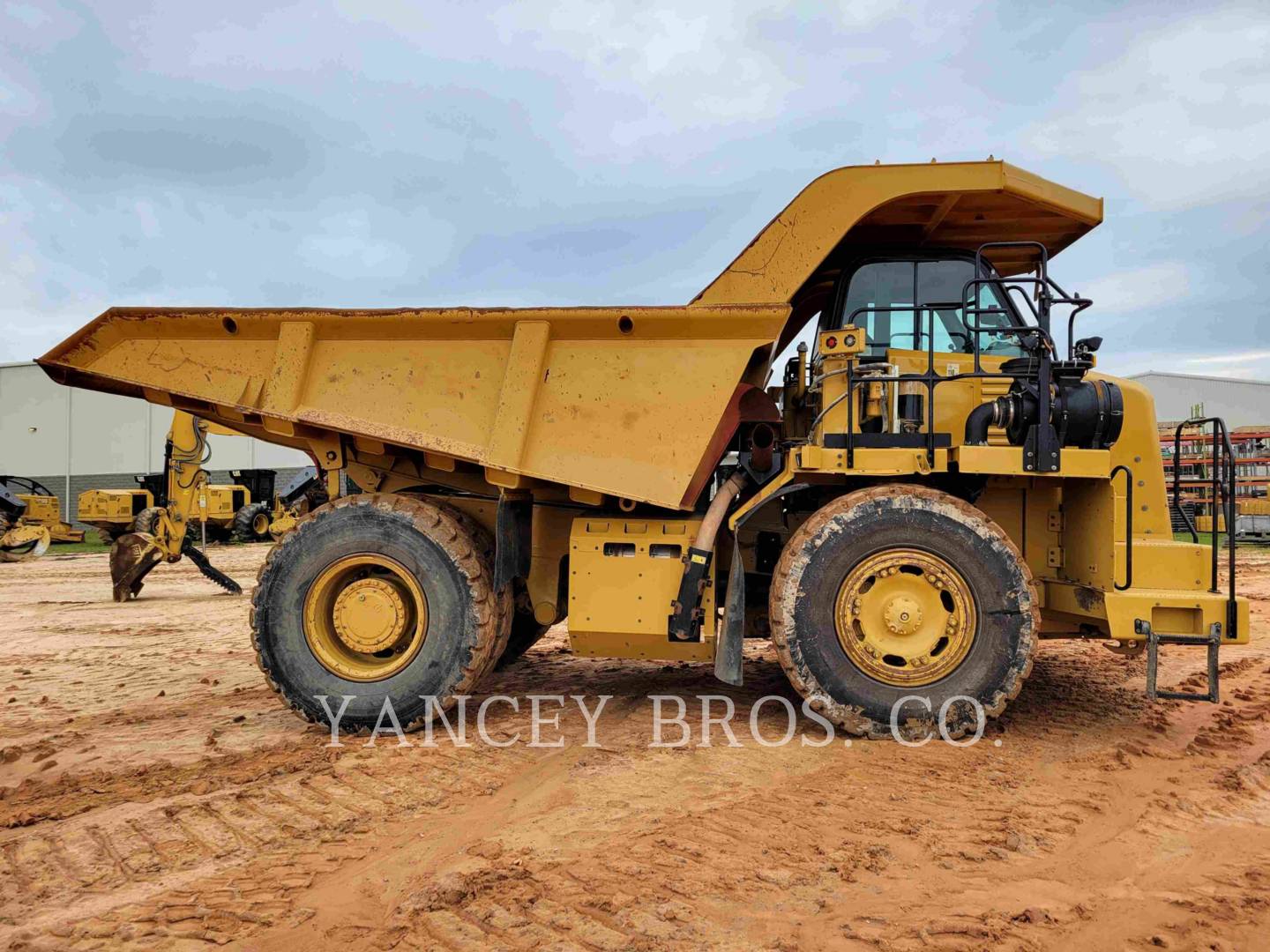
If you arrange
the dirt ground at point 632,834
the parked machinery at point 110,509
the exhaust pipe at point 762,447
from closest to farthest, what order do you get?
the dirt ground at point 632,834 < the exhaust pipe at point 762,447 < the parked machinery at point 110,509

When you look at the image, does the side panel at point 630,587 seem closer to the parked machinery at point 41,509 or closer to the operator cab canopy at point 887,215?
the operator cab canopy at point 887,215

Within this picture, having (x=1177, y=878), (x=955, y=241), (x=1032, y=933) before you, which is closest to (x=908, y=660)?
(x=1177, y=878)

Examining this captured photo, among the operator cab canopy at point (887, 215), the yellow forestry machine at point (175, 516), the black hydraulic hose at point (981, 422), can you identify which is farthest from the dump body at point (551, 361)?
the yellow forestry machine at point (175, 516)

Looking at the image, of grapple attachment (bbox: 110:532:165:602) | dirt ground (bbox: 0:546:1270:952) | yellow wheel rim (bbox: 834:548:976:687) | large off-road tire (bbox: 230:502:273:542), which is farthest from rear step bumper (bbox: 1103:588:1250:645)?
large off-road tire (bbox: 230:502:273:542)

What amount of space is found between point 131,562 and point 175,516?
1542 millimetres

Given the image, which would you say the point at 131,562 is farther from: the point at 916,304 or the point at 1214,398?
the point at 1214,398

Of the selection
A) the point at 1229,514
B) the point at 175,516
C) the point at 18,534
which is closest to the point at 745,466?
the point at 1229,514

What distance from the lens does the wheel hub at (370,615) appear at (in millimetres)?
4770

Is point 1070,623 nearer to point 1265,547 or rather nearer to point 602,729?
point 602,729

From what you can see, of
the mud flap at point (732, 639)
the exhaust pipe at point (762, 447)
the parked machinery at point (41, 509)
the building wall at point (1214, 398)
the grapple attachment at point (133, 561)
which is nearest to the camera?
the mud flap at point (732, 639)

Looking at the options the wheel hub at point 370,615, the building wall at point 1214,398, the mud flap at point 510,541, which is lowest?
the wheel hub at point 370,615

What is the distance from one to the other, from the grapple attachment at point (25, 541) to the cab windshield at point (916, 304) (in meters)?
22.8

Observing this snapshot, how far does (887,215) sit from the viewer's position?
16.1 feet

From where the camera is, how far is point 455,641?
15.4 feet
